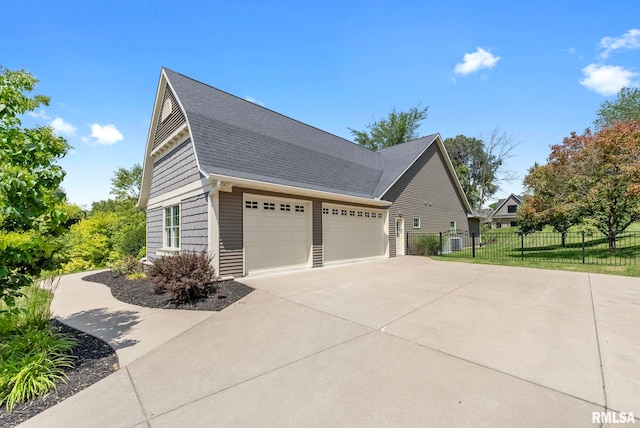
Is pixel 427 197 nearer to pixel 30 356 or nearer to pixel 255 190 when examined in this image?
pixel 255 190

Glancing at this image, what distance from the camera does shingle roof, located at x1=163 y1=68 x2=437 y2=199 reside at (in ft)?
27.7

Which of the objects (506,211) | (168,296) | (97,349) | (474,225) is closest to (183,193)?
(168,296)

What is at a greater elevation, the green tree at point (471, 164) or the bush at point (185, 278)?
the green tree at point (471, 164)

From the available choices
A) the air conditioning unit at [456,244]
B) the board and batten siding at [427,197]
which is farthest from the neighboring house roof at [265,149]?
the air conditioning unit at [456,244]

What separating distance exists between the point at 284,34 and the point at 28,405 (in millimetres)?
11104

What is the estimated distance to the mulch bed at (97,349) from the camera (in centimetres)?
250

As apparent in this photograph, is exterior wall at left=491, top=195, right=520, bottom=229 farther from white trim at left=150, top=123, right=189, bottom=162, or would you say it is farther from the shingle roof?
white trim at left=150, top=123, right=189, bottom=162

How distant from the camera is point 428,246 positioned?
1493cm

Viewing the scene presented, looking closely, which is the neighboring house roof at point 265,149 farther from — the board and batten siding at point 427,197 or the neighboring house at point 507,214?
the neighboring house at point 507,214

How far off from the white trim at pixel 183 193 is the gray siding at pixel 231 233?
61cm

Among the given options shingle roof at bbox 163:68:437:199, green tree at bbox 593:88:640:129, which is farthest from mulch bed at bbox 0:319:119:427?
green tree at bbox 593:88:640:129

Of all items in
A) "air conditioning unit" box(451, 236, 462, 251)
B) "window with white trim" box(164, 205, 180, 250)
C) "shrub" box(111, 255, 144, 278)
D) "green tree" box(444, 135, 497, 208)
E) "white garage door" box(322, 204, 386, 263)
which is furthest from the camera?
"green tree" box(444, 135, 497, 208)

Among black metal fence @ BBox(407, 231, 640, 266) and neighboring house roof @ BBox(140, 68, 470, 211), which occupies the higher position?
neighboring house roof @ BBox(140, 68, 470, 211)

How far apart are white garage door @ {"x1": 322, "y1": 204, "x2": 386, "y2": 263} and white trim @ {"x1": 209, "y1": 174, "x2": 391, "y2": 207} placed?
0.49 m
